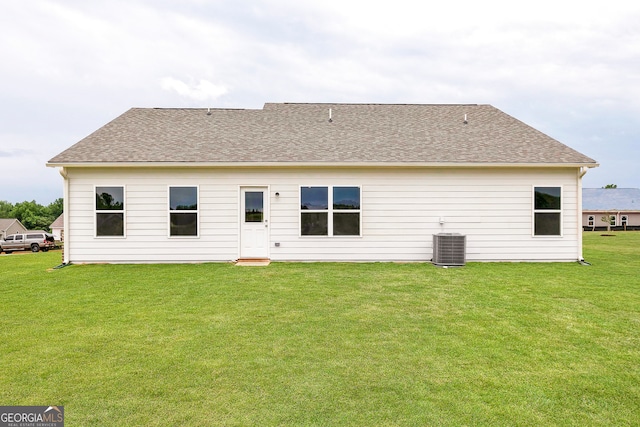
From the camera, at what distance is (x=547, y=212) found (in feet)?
30.6

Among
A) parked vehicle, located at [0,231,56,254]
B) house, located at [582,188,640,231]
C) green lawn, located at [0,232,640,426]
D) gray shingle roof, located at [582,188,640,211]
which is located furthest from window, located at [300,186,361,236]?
gray shingle roof, located at [582,188,640,211]

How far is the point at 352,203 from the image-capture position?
30.6 ft

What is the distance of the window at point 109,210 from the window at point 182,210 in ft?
4.36

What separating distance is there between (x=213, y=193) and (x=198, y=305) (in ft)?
15.0

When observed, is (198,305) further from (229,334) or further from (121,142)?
(121,142)

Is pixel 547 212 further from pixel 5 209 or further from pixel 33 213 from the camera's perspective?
pixel 5 209

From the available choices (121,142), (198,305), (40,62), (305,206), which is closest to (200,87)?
(40,62)

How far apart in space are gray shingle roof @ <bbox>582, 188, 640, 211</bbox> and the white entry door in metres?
41.1

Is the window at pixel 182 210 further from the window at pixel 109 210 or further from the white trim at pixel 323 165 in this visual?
the window at pixel 109 210

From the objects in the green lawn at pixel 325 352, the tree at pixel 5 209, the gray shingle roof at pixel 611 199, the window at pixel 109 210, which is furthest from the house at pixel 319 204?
the tree at pixel 5 209

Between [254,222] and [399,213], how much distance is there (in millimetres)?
4010

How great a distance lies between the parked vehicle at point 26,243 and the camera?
24.2m
